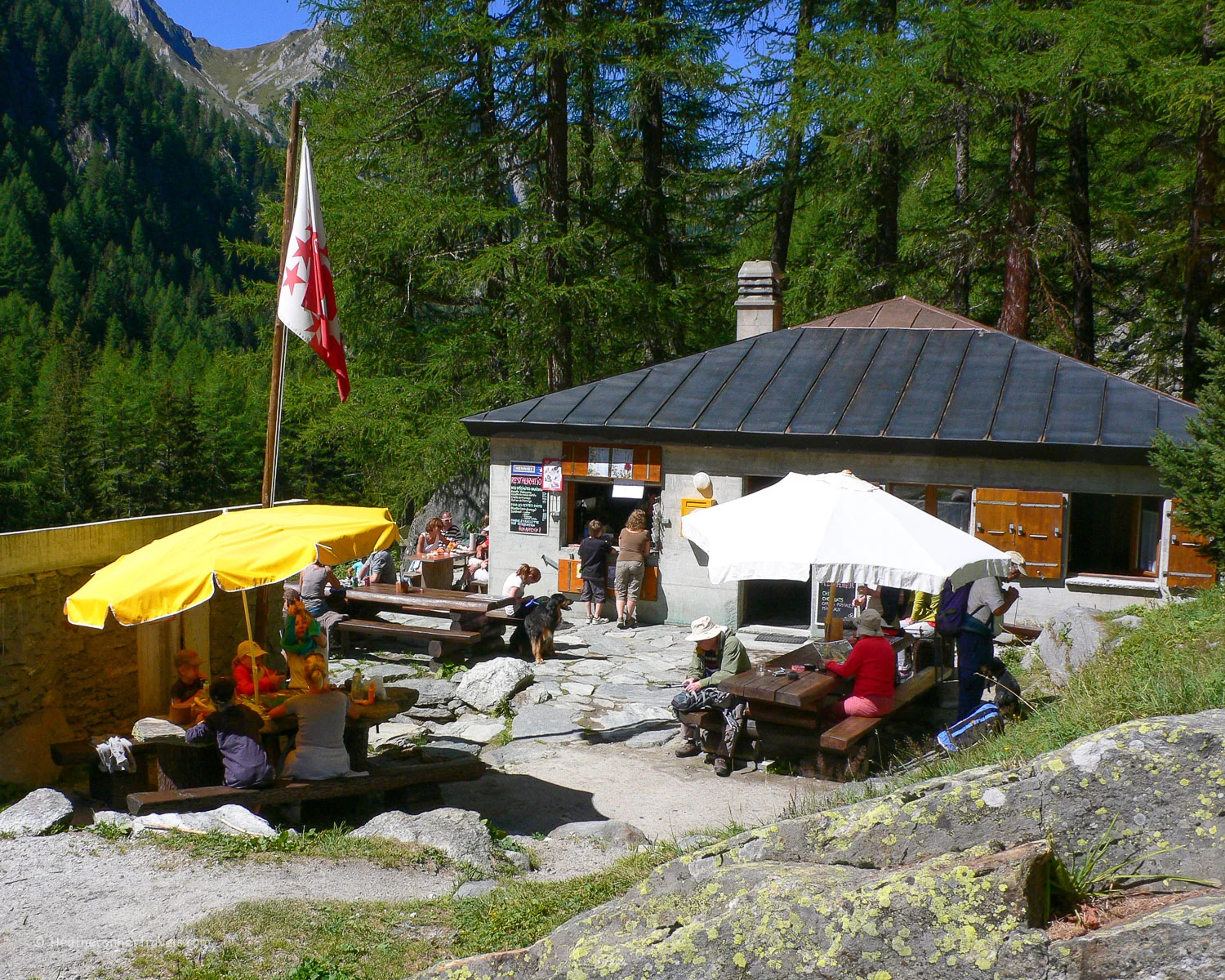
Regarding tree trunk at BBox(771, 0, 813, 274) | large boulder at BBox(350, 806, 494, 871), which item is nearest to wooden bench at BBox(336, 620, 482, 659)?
large boulder at BBox(350, 806, 494, 871)

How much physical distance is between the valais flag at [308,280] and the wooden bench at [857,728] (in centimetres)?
523

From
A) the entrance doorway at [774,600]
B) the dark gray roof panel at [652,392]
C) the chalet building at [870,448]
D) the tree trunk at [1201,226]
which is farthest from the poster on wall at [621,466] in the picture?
the tree trunk at [1201,226]

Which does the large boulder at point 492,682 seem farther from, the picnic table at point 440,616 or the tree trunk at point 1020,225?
the tree trunk at point 1020,225

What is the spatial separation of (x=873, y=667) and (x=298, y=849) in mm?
4897

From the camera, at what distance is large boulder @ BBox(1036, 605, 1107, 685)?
29.9ft

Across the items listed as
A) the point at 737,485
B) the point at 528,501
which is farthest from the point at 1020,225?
the point at 528,501

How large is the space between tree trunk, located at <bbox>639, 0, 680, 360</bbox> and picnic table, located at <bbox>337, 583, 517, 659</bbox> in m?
11.0

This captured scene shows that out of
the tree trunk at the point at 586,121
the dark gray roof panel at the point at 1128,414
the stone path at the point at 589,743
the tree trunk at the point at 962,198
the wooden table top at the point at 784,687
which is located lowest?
the stone path at the point at 589,743

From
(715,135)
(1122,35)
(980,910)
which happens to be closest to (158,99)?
(715,135)

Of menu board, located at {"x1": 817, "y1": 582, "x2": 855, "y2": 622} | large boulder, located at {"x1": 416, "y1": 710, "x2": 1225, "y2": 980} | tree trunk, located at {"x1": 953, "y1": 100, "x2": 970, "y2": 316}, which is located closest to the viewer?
large boulder, located at {"x1": 416, "y1": 710, "x2": 1225, "y2": 980}

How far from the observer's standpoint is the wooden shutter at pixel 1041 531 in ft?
42.3

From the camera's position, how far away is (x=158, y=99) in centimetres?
17600

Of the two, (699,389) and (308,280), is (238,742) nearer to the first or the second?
(308,280)

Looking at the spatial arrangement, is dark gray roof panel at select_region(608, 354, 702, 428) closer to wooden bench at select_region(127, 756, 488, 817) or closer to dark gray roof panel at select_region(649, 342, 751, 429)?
dark gray roof panel at select_region(649, 342, 751, 429)
